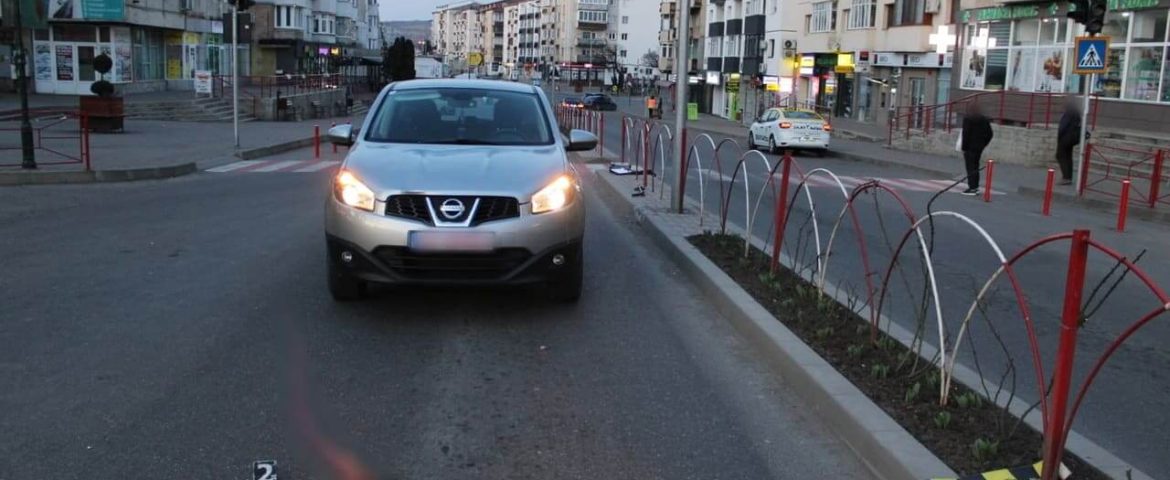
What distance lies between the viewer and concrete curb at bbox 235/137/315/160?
22.7 metres

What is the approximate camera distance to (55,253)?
958 centimetres

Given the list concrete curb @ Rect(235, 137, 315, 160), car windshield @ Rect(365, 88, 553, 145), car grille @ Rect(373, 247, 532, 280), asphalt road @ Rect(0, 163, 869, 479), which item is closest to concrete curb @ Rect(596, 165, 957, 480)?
asphalt road @ Rect(0, 163, 869, 479)

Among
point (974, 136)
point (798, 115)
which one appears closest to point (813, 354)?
point (974, 136)

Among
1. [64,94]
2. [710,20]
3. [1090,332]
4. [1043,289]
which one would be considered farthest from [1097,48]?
[710,20]

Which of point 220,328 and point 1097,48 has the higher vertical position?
point 1097,48

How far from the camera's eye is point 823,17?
51.2 meters

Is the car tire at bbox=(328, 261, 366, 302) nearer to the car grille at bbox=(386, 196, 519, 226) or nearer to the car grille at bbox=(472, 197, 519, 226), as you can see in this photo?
the car grille at bbox=(386, 196, 519, 226)

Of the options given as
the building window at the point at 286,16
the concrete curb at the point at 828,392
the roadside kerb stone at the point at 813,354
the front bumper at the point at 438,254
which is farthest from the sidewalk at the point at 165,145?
the building window at the point at 286,16

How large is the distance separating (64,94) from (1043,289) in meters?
44.6

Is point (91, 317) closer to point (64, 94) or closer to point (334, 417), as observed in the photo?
point (334, 417)

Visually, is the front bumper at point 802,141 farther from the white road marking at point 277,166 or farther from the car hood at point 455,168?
the car hood at point 455,168

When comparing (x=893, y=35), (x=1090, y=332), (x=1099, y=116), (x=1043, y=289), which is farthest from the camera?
(x=893, y=35)

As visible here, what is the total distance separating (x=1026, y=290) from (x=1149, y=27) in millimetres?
19731

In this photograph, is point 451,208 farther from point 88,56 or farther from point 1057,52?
point 88,56
